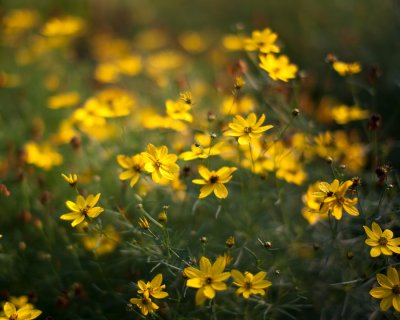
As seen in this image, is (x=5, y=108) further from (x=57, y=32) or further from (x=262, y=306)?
(x=262, y=306)

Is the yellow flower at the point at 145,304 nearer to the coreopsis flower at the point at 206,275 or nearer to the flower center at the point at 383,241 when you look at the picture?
the coreopsis flower at the point at 206,275

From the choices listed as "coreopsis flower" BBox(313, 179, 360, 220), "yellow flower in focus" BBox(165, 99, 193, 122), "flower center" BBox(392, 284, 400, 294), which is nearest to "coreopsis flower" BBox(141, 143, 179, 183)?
"yellow flower in focus" BBox(165, 99, 193, 122)

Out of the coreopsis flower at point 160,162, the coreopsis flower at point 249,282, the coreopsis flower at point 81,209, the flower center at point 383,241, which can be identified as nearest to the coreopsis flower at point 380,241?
the flower center at point 383,241

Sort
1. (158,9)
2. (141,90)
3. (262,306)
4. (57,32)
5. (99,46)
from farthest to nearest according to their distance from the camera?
(158,9) → (99,46) → (141,90) → (57,32) → (262,306)

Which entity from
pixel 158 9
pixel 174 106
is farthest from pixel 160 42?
pixel 174 106

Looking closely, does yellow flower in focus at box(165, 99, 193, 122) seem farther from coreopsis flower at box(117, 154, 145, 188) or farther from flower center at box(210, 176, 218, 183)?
flower center at box(210, 176, 218, 183)

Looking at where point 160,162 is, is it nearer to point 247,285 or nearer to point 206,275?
point 206,275

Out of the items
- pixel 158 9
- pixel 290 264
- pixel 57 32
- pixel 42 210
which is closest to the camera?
pixel 290 264
